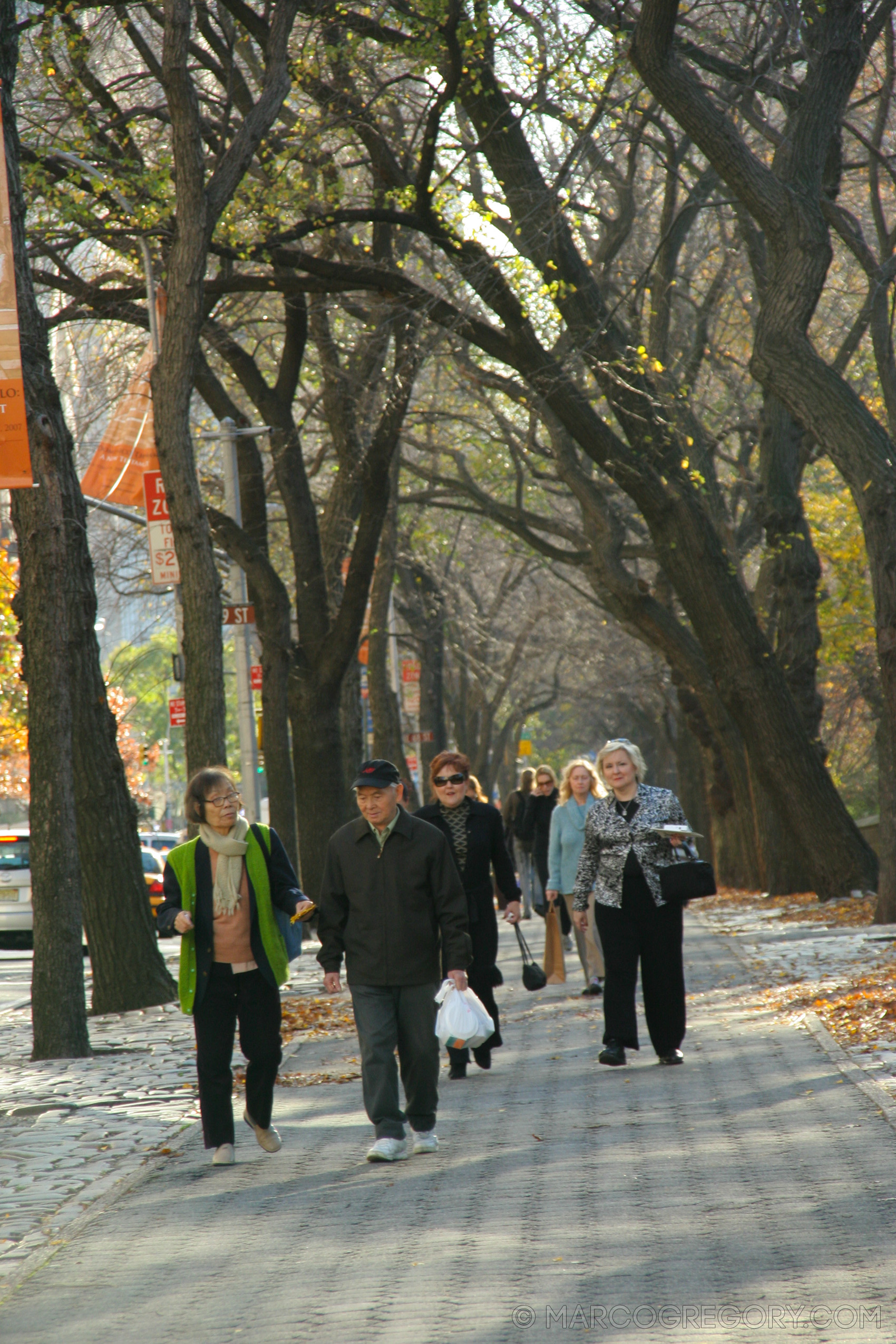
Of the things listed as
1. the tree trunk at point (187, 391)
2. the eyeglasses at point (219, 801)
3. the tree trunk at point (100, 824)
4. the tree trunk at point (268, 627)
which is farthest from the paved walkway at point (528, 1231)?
the tree trunk at point (268, 627)

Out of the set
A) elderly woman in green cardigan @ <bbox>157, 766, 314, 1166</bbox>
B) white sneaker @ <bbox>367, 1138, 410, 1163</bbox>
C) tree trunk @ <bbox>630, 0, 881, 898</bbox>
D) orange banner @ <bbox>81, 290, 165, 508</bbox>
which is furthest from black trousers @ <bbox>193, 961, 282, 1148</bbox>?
orange banner @ <bbox>81, 290, 165, 508</bbox>

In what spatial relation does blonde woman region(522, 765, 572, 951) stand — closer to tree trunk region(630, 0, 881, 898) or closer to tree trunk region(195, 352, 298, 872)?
tree trunk region(630, 0, 881, 898)

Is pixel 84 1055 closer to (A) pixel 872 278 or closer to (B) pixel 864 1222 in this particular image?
(B) pixel 864 1222

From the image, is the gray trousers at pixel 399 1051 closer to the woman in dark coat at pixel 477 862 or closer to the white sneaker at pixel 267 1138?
the white sneaker at pixel 267 1138

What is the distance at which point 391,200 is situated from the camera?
16078 millimetres

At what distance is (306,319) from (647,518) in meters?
4.82

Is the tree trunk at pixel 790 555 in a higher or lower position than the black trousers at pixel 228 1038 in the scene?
higher

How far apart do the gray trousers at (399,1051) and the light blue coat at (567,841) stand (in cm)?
536

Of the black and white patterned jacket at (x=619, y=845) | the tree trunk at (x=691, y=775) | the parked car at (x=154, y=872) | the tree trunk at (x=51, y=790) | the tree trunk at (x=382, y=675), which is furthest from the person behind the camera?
the tree trunk at (x=691, y=775)

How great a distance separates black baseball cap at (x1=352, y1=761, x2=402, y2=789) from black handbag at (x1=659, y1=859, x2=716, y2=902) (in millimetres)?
2351

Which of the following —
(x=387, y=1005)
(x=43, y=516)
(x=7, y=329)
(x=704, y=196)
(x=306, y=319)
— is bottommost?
(x=387, y=1005)

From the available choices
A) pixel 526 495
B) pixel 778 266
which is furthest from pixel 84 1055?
pixel 526 495

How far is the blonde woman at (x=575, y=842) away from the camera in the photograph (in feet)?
40.4

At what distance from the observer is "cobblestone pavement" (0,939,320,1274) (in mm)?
6211
